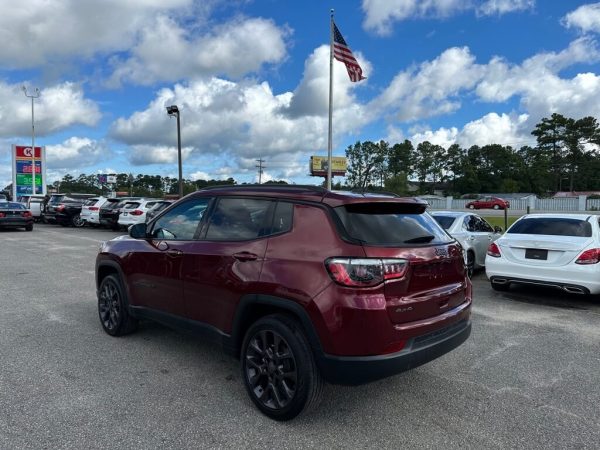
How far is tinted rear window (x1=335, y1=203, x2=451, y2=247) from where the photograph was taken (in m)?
3.31

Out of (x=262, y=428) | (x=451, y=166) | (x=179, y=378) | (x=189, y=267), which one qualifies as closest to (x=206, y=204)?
(x=189, y=267)

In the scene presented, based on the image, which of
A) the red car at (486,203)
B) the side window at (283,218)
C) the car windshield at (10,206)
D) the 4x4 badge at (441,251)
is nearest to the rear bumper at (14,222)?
the car windshield at (10,206)

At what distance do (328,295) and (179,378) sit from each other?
6.02ft

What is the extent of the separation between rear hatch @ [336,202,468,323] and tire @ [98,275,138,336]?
9.79 ft

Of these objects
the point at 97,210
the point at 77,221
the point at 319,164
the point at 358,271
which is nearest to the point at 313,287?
the point at 358,271

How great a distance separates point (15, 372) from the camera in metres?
4.21

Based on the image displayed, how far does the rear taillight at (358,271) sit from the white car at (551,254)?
5.01 meters

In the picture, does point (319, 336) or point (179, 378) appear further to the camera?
point (179, 378)

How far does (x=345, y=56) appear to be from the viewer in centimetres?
2070

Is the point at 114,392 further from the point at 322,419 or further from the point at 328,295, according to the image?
the point at 328,295

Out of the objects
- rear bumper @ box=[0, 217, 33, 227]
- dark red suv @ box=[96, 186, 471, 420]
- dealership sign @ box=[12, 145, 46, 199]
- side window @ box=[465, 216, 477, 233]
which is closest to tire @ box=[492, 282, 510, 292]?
side window @ box=[465, 216, 477, 233]

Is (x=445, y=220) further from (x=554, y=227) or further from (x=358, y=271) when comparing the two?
(x=358, y=271)

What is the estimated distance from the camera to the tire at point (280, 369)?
3.24 m

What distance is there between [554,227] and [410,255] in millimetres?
5390
